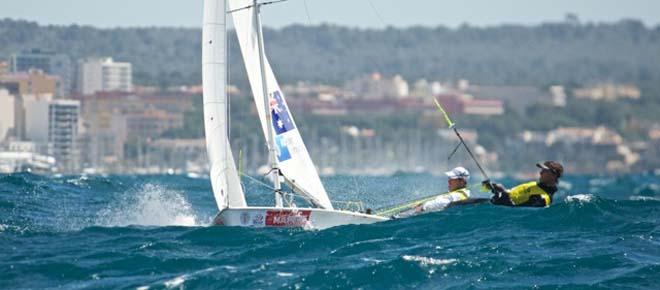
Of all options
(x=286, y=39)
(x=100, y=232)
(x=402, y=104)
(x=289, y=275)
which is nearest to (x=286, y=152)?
(x=100, y=232)

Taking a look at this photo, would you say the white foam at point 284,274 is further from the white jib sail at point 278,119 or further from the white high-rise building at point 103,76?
the white high-rise building at point 103,76

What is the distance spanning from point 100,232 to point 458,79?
8140 centimetres

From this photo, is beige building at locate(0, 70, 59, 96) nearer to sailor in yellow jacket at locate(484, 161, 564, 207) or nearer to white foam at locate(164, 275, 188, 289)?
sailor in yellow jacket at locate(484, 161, 564, 207)

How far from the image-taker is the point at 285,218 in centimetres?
1931

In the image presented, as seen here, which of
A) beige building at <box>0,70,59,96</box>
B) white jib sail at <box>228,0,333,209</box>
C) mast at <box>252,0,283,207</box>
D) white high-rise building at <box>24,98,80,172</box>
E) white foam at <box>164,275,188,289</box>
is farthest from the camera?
white high-rise building at <box>24,98,80,172</box>

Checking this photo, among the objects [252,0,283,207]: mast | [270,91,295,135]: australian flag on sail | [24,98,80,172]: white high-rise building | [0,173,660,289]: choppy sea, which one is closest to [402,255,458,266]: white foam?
[0,173,660,289]: choppy sea

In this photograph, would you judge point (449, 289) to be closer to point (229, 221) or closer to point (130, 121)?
point (229, 221)

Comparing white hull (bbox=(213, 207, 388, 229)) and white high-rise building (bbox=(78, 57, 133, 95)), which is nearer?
white hull (bbox=(213, 207, 388, 229))

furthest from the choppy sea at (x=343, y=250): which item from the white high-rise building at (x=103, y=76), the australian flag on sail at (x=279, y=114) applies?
the white high-rise building at (x=103, y=76)

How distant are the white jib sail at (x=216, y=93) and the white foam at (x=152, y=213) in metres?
1.30

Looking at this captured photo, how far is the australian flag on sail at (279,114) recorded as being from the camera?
802 inches

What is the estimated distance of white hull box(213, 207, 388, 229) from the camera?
19.2m

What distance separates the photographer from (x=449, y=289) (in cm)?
1545

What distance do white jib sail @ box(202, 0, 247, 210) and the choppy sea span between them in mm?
976
